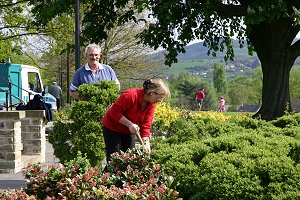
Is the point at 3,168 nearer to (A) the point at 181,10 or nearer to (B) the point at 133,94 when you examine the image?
(B) the point at 133,94

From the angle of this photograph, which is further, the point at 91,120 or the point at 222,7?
the point at 222,7

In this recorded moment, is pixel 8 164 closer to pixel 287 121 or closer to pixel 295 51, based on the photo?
pixel 287 121

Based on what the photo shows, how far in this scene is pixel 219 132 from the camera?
816 cm

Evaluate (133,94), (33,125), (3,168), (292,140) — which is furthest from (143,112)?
(33,125)

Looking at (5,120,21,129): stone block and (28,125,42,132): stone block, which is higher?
(5,120,21,129): stone block

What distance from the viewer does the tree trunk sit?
19.9m

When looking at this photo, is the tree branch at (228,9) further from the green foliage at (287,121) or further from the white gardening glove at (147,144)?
the white gardening glove at (147,144)

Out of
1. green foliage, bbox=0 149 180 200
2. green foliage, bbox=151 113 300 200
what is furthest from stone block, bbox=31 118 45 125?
green foliage, bbox=0 149 180 200

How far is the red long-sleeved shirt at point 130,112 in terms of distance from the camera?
22.6 feet

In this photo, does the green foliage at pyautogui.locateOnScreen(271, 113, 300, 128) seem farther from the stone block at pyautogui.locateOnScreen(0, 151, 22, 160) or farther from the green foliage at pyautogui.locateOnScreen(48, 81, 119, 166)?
the stone block at pyautogui.locateOnScreen(0, 151, 22, 160)

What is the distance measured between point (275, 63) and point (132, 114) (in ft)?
45.6

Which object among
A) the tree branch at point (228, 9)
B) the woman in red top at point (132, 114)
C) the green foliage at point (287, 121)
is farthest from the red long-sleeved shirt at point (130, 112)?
the tree branch at point (228, 9)

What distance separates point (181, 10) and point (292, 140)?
14.5m

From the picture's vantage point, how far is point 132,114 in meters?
6.97
